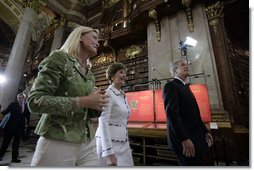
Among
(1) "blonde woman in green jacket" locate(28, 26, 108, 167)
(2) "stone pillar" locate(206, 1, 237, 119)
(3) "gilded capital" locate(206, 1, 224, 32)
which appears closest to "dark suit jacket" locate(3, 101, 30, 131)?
(1) "blonde woman in green jacket" locate(28, 26, 108, 167)

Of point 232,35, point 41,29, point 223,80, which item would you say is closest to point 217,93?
point 223,80

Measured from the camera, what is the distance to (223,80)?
11.6 feet

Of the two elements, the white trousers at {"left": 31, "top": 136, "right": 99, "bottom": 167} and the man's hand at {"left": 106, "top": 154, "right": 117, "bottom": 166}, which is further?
the man's hand at {"left": 106, "top": 154, "right": 117, "bottom": 166}

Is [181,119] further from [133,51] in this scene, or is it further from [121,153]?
[133,51]

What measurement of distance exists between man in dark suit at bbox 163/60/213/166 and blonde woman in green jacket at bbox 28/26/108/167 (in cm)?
72

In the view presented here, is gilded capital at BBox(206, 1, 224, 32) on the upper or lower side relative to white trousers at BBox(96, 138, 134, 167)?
upper

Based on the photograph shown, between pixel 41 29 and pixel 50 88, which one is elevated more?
pixel 41 29

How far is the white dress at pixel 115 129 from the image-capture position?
1.17 m

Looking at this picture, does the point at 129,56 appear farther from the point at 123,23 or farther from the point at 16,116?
the point at 16,116

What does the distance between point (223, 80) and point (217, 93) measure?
14.2 inches

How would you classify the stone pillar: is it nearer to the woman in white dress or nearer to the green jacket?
the woman in white dress

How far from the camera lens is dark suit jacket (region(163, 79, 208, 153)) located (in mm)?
1233

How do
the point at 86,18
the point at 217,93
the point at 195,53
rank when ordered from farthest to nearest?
the point at 86,18, the point at 195,53, the point at 217,93

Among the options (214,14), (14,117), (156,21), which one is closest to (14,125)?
(14,117)
